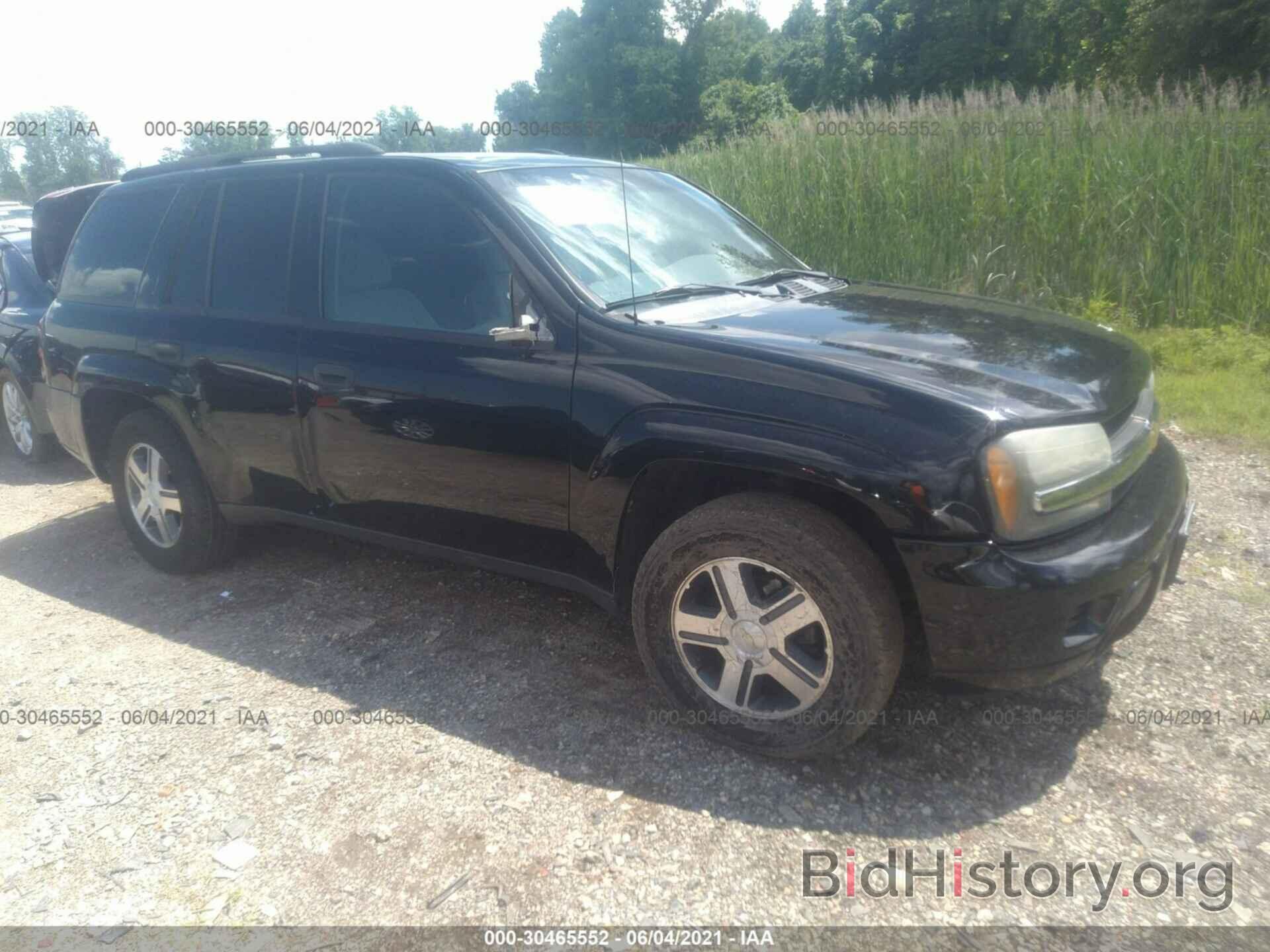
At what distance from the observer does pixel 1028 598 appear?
2336 millimetres

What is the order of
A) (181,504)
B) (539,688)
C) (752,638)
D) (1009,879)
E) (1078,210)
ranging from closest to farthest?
1. (1009,879)
2. (752,638)
3. (539,688)
4. (181,504)
5. (1078,210)

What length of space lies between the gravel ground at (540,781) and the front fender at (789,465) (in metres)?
0.80

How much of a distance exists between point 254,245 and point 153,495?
4.56 ft

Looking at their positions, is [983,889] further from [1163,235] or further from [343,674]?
[1163,235]

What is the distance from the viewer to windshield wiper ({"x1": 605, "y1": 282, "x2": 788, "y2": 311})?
3.13 metres

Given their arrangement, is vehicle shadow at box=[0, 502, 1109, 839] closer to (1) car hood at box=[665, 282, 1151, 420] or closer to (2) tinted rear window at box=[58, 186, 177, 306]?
(1) car hood at box=[665, 282, 1151, 420]

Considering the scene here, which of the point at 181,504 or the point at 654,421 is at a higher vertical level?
the point at 654,421

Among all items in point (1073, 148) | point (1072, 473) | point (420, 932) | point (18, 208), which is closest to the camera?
point (420, 932)

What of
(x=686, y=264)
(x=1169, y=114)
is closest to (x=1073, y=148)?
(x=1169, y=114)

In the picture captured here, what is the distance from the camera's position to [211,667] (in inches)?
143

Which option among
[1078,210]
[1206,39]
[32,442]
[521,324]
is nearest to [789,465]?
[521,324]

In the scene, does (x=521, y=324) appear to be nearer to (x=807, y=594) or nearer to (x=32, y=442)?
(x=807, y=594)

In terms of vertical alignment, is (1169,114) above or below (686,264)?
above

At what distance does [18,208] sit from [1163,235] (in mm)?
11472
